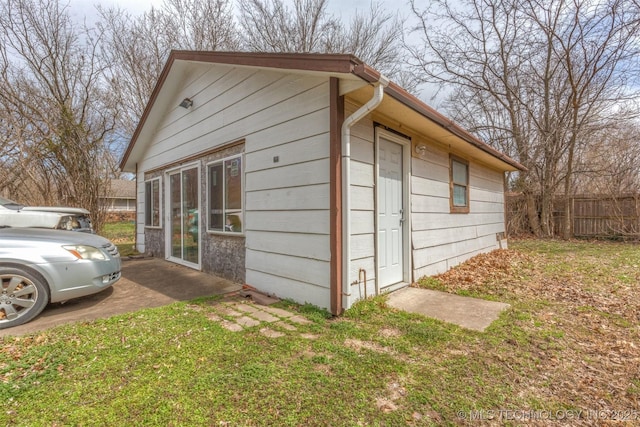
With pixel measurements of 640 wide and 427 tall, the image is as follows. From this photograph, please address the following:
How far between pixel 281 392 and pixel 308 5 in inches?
544

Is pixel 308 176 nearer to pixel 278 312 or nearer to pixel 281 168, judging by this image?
pixel 281 168

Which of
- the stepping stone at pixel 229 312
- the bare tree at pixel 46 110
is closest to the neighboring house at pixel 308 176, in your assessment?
the stepping stone at pixel 229 312

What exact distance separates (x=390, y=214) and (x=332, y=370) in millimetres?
2480

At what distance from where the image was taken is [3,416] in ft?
5.66

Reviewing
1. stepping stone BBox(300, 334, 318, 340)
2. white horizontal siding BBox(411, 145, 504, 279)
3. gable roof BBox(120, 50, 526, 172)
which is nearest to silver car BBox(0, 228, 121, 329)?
stepping stone BBox(300, 334, 318, 340)

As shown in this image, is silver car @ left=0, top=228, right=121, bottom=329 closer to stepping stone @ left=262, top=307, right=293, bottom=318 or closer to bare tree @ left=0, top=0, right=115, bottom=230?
stepping stone @ left=262, top=307, right=293, bottom=318

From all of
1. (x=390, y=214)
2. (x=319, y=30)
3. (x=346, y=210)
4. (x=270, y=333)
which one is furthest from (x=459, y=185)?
(x=319, y=30)

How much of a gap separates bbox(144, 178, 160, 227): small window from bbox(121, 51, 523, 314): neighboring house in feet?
1.03

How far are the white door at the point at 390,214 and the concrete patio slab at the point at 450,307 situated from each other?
344 millimetres

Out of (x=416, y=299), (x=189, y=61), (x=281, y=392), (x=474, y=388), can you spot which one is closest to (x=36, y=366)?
(x=281, y=392)

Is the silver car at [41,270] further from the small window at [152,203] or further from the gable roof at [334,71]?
the small window at [152,203]

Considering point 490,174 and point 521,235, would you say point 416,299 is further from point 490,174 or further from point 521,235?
point 521,235

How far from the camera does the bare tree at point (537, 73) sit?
9.26 metres

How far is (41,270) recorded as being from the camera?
10.2 feet
